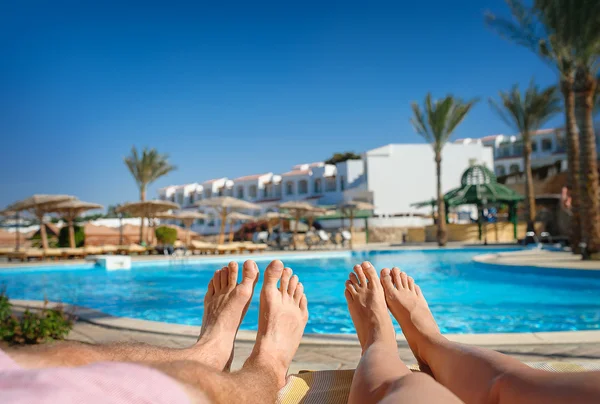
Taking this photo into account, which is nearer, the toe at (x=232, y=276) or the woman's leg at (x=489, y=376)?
the woman's leg at (x=489, y=376)

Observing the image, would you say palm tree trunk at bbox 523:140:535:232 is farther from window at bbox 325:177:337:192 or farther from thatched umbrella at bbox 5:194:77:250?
window at bbox 325:177:337:192

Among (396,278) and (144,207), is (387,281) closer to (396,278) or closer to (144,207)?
(396,278)

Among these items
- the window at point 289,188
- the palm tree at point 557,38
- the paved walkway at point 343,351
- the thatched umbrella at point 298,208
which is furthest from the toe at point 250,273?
the window at point 289,188

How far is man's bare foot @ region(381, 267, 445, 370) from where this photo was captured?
1.82m

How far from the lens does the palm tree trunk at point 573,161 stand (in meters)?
11.2

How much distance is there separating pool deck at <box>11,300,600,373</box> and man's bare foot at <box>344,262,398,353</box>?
1.22 ft

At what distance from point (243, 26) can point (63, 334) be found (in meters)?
21.6

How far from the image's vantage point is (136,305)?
6773 mm

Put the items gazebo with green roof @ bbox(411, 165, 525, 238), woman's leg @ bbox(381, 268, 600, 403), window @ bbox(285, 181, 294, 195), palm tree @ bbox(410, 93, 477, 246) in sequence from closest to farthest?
woman's leg @ bbox(381, 268, 600, 403) < palm tree @ bbox(410, 93, 477, 246) < gazebo with green roof @ bbox(411, 165, 525, 238) < window @ bbox(285, 181, 294, 195)

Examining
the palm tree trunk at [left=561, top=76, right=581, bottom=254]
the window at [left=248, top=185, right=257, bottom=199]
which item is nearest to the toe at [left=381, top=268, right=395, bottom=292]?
the palm tree trunk at [left=561, top=76, right=581, bottom=254]

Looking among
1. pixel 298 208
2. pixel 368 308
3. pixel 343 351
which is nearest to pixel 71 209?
pixel 298 208

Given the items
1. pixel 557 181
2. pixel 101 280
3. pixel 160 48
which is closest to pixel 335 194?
pixel 557 181

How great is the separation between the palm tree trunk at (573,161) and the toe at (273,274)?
1062 centimetres

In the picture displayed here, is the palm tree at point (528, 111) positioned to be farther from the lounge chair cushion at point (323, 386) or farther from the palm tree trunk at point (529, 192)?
the lounge chair cushion at point (323, 386)
